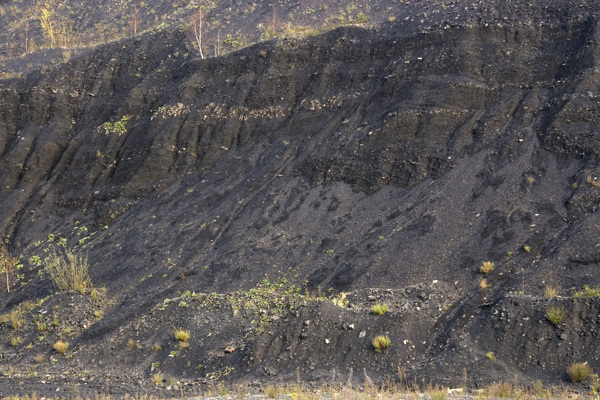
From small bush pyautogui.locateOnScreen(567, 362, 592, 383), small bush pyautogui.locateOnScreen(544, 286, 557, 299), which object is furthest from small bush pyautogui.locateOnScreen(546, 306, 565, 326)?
small bush pyautogui.locateOnScreen(567, 362, 592, 383)

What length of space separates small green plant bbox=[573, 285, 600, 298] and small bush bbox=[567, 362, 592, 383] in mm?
2675

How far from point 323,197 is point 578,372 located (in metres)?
12.5

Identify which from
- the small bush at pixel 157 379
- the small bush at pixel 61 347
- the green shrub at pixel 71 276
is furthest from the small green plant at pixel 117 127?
the small bush at pixel 157 379

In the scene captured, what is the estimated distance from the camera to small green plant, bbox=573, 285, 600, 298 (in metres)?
15.0

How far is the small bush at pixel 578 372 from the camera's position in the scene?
12.5 meters

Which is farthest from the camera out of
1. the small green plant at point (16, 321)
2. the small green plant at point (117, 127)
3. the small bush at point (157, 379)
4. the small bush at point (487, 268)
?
the small green plant at point (117, 127)

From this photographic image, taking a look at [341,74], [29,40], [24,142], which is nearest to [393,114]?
[341,74]

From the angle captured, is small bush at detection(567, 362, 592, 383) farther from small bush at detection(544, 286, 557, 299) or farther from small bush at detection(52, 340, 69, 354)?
small bush at detection(52, 340, 69, 354)

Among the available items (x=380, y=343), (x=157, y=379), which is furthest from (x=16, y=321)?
(x=380, y=343)

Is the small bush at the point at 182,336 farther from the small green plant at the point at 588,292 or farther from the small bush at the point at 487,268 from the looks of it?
the small green plant at the point at 588,292

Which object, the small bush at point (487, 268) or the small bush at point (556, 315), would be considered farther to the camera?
the small bush at point (487, 268)

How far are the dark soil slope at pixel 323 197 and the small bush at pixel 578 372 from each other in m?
0.61

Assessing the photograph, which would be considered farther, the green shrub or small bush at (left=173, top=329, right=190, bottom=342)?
the green shrub

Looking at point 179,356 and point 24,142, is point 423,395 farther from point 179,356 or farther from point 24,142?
point 24,142
